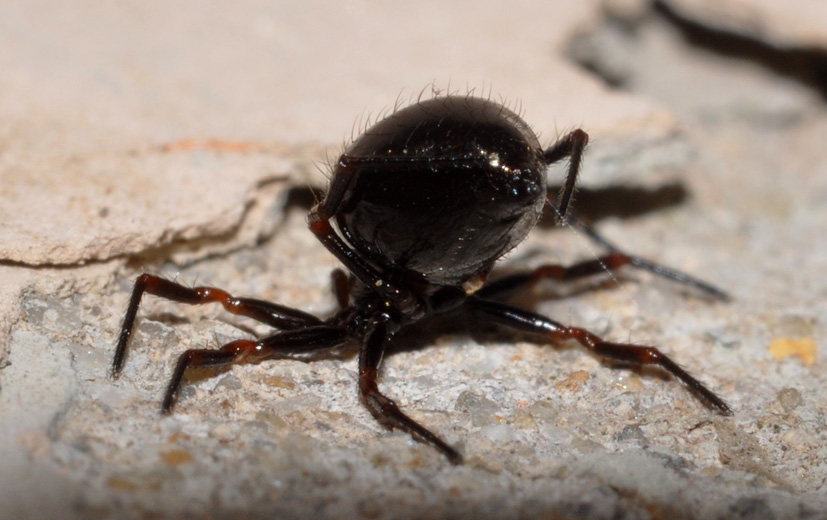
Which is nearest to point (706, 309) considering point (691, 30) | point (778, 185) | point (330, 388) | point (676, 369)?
point (676, 369)

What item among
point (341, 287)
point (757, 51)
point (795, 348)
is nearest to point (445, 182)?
point (341, 287)

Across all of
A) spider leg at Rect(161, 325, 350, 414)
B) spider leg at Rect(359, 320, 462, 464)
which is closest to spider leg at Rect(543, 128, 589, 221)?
spider leg at Rect(359, 320, 462, 464)

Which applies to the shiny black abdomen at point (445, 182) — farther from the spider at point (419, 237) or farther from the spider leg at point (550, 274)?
the spider leg at point (550, 274)

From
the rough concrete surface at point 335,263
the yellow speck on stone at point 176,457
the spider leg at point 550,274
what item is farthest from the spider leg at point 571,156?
the yellow speck on stone at point 176,457

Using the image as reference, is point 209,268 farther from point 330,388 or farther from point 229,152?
point 330,388

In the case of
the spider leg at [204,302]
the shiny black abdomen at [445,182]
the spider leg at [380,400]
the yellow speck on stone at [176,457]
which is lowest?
the yellow speck on stone at [176,457]

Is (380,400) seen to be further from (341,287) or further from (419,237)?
(341,287)

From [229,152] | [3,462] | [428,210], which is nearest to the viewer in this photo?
[3,462]
